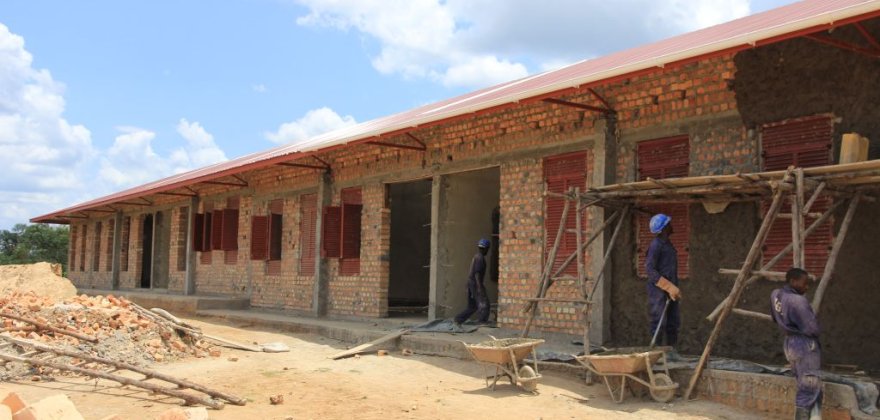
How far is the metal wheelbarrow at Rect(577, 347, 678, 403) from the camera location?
6766mm

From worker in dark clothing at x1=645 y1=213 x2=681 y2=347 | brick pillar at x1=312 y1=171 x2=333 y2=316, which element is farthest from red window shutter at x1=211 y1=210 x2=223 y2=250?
worker in dark clothing at x1=645 y1=213 x2=681 y2=347

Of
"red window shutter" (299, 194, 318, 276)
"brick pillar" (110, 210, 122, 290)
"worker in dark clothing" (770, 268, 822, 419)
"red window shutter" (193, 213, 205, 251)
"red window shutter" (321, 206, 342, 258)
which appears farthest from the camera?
"brick pillar" (110, 210, 122, 290)

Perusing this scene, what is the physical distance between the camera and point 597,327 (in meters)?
9.15

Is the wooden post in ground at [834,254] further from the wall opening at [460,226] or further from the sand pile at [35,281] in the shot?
the sand pile at [35,281]

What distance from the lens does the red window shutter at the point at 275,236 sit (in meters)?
16.3

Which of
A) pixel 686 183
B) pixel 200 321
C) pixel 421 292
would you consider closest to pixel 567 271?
pixel 686 183

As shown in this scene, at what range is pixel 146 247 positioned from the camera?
24406 mm

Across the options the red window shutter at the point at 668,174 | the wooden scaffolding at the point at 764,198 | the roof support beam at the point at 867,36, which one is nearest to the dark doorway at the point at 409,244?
the red window shutter at the point at 668,174

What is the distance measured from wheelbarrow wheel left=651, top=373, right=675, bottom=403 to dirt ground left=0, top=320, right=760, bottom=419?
0.08 meters

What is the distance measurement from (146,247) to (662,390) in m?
21.0

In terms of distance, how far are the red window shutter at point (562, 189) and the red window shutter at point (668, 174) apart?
955 mm

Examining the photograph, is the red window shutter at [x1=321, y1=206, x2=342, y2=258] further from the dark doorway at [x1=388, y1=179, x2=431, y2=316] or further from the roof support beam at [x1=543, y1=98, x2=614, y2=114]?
the roof support beam at [x1=543, y1=98, x2=614, y2=114]

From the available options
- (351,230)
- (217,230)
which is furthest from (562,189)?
(217,230)

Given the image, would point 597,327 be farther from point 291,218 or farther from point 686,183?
point 291,218
